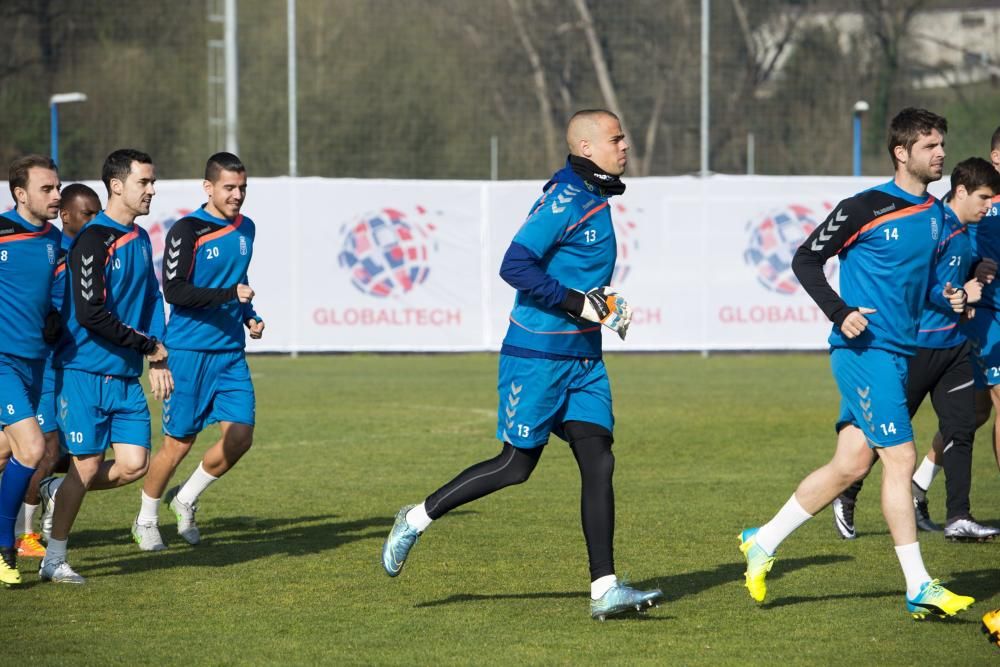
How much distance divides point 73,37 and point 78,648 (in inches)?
918

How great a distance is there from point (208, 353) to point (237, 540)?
1121 mm

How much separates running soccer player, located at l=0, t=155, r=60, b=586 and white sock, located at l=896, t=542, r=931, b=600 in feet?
13.7

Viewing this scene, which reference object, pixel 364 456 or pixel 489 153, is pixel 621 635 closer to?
pixel 364 456

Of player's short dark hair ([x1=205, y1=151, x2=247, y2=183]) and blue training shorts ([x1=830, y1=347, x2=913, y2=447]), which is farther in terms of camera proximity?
player's short dark hair ([x1=205, y1=151, x2=247, y2=183])

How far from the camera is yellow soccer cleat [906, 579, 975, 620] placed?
6.34m

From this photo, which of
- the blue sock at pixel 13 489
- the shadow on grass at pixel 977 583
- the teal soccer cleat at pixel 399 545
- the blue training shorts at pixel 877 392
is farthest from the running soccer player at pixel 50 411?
the shadow on grass at pixel 977 583

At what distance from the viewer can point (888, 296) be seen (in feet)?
22.0

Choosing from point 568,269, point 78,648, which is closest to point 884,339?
point 568,269

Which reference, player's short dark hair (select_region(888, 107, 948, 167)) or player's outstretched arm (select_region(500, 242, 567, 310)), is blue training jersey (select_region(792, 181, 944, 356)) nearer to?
player's short dark hair (select_region(888, 107, 948, 167))

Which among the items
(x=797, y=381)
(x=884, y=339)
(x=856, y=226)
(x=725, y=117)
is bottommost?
(x=797, y=381)

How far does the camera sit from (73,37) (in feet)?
90.8

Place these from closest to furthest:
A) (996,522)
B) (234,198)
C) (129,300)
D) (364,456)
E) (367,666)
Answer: (367,666) → (129,300) → (234,198) → (996,522) → (364,456)

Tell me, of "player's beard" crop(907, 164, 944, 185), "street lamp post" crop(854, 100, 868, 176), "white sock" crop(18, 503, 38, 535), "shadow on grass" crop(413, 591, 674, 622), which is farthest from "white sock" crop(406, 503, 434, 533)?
"street lamp post" crop(854, 100, 868, 176)

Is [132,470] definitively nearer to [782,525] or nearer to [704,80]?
[782,525]
